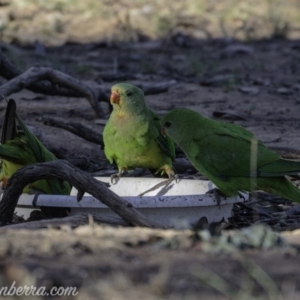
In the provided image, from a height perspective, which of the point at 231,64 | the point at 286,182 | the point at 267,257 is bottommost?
the point at 231,64

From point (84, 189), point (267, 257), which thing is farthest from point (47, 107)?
point (267, 257)

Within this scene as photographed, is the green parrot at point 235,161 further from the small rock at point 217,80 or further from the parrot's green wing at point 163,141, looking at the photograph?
the small rock at point 217,80

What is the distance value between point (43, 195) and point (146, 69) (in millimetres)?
7102

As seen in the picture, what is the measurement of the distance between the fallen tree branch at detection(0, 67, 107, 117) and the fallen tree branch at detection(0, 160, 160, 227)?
2553 millimetres

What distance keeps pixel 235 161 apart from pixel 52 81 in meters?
2.77

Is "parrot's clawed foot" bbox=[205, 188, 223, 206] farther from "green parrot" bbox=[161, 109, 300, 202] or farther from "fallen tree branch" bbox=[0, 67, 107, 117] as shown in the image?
"fallen tree branch" bbox=[0, 67, 107, 117]

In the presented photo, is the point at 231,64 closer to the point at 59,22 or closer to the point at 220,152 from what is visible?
the point at 59,22

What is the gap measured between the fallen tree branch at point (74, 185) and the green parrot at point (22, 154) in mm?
645

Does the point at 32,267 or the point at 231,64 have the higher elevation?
the point at 32,267

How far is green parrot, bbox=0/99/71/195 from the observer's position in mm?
5512

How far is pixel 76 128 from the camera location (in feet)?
23.3

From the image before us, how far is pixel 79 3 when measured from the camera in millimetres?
15617

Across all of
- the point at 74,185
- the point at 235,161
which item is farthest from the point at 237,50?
the point at 74,185

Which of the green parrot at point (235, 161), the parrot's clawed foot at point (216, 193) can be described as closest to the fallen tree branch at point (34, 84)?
the green parrot at point (235, 161)
